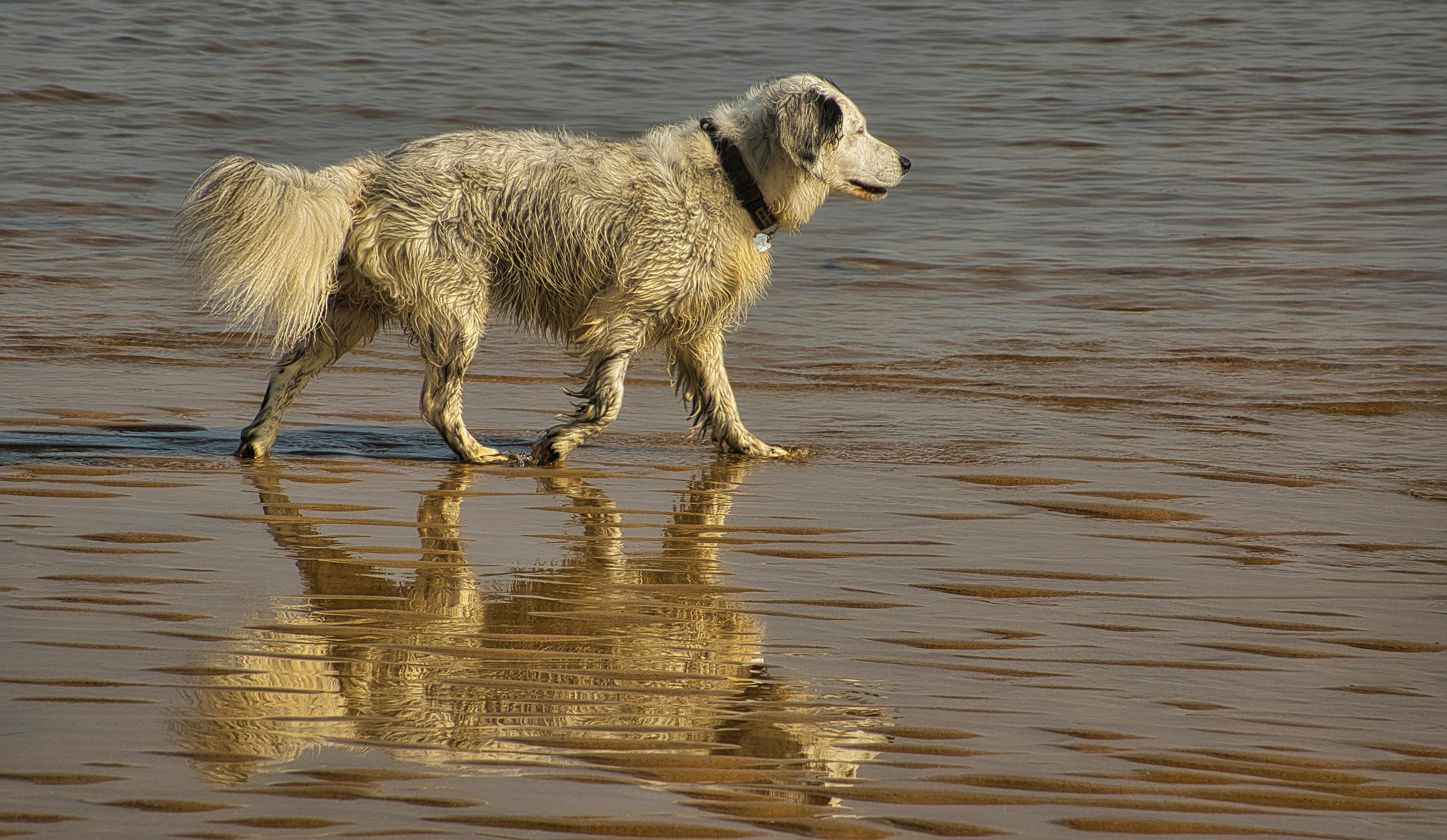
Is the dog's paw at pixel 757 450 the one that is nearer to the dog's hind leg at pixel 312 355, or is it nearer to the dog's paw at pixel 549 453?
the dog's paw at pixel 549 453

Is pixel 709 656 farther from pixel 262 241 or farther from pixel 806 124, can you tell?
pixel 806 124

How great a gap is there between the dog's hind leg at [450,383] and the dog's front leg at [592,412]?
0.19 metres

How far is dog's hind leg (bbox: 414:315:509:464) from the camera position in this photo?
5504 millimetres

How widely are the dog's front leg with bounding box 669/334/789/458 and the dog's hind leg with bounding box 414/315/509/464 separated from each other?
2.78ft

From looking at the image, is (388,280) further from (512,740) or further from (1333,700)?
(1333,700)

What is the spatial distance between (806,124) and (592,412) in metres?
1.39

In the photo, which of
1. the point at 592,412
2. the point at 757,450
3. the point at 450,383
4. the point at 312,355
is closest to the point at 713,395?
the point at 757,450

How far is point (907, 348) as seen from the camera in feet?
26.9

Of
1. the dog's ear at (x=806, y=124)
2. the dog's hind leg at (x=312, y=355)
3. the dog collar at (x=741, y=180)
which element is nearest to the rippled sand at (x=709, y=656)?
the dog's hind leg at (x=312, y=355)

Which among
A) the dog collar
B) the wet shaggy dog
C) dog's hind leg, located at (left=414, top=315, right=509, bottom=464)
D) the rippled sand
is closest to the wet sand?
the rippled sand

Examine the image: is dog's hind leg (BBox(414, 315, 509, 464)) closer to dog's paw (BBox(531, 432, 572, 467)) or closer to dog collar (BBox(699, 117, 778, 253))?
dog's paw (BBox(531, 432, 572, 467))

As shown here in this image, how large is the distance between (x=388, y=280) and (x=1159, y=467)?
117 inches

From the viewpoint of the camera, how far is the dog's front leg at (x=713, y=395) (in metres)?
5.82

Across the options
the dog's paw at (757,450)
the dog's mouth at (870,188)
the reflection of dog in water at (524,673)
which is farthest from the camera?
the dog's mouth at (870,188)
